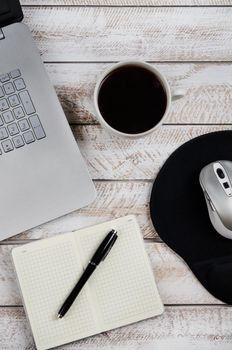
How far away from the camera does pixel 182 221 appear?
2.58 ft

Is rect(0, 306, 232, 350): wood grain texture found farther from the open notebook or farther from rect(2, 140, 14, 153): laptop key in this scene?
rect(2, 140, 14, 153): laptop key

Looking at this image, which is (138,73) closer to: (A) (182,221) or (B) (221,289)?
(A) (182,221)

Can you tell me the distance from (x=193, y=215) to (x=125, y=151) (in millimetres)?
137

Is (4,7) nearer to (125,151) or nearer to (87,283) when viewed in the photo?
(125,151)

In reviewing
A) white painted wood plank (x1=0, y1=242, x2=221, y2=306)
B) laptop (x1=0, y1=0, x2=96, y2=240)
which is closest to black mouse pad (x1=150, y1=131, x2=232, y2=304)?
white painted wood plank (x1=0, y1=242, x2=221, y2=306)

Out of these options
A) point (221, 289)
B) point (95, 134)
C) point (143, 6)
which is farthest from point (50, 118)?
point (221, 289)

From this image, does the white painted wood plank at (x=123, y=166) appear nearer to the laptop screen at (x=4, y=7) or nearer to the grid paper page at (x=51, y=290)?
the grid paper page at (x=51, y=290)

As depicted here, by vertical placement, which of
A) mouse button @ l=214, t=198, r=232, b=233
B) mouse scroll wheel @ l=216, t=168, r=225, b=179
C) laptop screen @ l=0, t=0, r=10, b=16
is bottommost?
mouse button @ l=214, t=198, r=232, b=233

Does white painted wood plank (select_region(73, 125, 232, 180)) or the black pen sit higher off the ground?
white painted wood plank (select_region(73, 125, 232, 180))

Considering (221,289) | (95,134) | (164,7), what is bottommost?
(221,289)

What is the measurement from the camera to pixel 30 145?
74 centimetres

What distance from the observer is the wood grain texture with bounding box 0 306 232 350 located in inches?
30.5

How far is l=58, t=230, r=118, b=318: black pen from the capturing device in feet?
2.48

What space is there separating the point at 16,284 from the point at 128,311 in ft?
0.54
